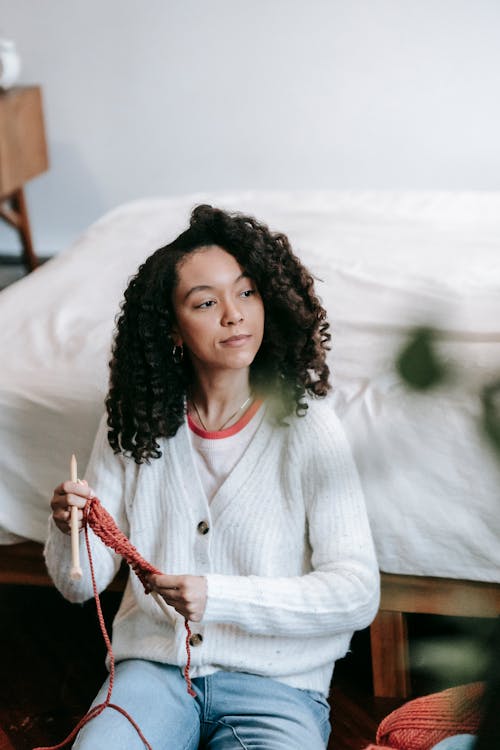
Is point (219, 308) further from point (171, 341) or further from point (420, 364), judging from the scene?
point (420, 364)

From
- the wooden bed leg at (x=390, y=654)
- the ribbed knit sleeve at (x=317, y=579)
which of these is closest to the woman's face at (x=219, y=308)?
the ribbed knit sleeve at (x=317, y=579)

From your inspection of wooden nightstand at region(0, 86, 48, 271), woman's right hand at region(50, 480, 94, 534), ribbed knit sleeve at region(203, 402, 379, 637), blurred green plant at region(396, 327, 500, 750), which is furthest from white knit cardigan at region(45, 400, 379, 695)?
wooden nightstand at region(0, 86, 48, 271)

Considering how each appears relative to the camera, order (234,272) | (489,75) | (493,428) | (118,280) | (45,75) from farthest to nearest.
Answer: (45,75) < (489,75) < (118,280) < (234,272) < (493,428)

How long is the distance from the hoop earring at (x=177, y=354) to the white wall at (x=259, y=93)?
6.87 feet

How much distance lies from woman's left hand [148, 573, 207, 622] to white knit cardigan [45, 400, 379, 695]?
1 centimetres

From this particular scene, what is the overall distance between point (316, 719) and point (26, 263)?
2603 mm

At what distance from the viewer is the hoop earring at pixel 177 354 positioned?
1.10 metres

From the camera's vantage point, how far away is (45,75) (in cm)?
329

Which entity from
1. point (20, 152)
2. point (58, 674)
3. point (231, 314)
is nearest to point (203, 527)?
point (231, 314)

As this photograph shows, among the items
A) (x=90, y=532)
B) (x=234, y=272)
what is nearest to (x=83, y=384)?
(x=90, y=532)

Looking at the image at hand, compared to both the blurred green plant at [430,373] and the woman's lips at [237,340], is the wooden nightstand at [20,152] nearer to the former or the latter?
the woman's lips at [237,340]

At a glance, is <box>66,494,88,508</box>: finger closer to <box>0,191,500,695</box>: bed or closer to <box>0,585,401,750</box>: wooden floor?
<box>0,191,500,695</box>: bed

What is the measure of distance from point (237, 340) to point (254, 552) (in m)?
0.24

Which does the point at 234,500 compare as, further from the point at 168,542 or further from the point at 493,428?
the point at 493,428
